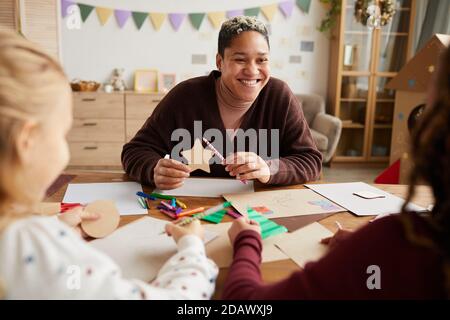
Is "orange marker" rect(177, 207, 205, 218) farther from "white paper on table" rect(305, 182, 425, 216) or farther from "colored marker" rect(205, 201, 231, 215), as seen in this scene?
"white paper on table" rect(305, 182, 425, 216)

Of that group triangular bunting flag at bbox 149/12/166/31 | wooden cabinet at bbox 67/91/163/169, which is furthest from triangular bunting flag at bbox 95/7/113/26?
wooden cabinet at bbox 67/91/163/169

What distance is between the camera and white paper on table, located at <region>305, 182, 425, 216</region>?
1117mm

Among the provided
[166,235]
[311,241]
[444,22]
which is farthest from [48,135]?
[444,22]

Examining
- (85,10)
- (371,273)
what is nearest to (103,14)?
(85,10)

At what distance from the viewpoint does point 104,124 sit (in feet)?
14.2

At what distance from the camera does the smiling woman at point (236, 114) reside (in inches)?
61.1

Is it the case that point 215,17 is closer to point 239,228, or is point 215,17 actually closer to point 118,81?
point 118,81

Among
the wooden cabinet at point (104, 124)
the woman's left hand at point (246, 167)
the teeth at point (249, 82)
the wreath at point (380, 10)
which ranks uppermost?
the wreath at point (380, 10)

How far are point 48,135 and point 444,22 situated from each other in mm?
4476

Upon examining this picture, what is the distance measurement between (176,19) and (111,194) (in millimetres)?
3782

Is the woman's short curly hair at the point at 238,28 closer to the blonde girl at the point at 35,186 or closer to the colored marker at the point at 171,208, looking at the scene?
the colored marker at the point at 171,208

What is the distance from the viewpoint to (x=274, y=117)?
5.47 feet

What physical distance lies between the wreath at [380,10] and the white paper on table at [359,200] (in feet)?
11.1

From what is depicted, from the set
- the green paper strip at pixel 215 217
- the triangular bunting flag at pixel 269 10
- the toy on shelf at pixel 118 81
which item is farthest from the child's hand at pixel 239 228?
the triangular bunting flag at pixel 269 10
